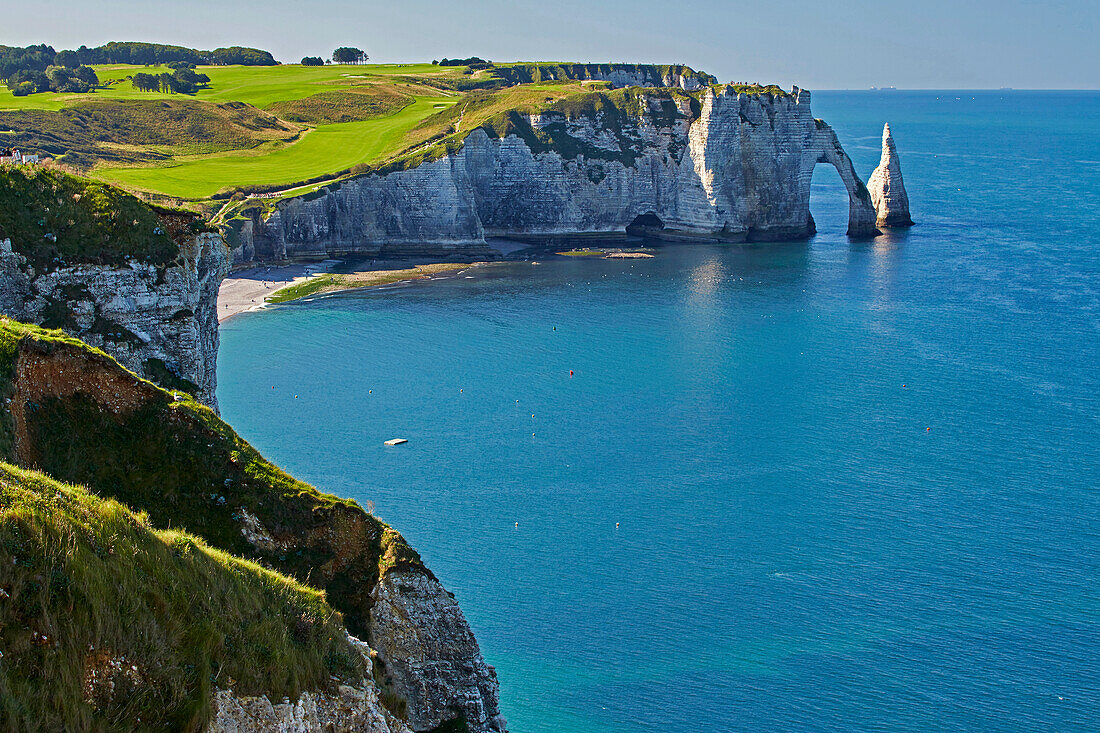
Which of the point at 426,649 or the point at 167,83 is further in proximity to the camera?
the point at 167,83

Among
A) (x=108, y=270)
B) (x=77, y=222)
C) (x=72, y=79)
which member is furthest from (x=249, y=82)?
(x=108, y=270)

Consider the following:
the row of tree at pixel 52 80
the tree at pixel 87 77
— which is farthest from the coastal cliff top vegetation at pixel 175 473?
the tree at pixel 87 77

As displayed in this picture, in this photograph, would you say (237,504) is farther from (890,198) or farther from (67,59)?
(67,59)

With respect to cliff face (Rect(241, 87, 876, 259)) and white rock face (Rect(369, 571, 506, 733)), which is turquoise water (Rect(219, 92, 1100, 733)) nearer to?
white rock face (Rect(369, 571, 506, 733))

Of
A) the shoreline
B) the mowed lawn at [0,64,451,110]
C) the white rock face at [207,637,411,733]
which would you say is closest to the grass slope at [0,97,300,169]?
the mowed lawn at [0,64,451,110]

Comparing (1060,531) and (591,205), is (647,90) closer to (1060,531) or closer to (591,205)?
(591,205)

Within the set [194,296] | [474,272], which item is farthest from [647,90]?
[194,296]

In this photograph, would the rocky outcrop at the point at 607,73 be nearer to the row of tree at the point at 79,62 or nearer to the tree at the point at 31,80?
the row of tree at the point at 79,62
